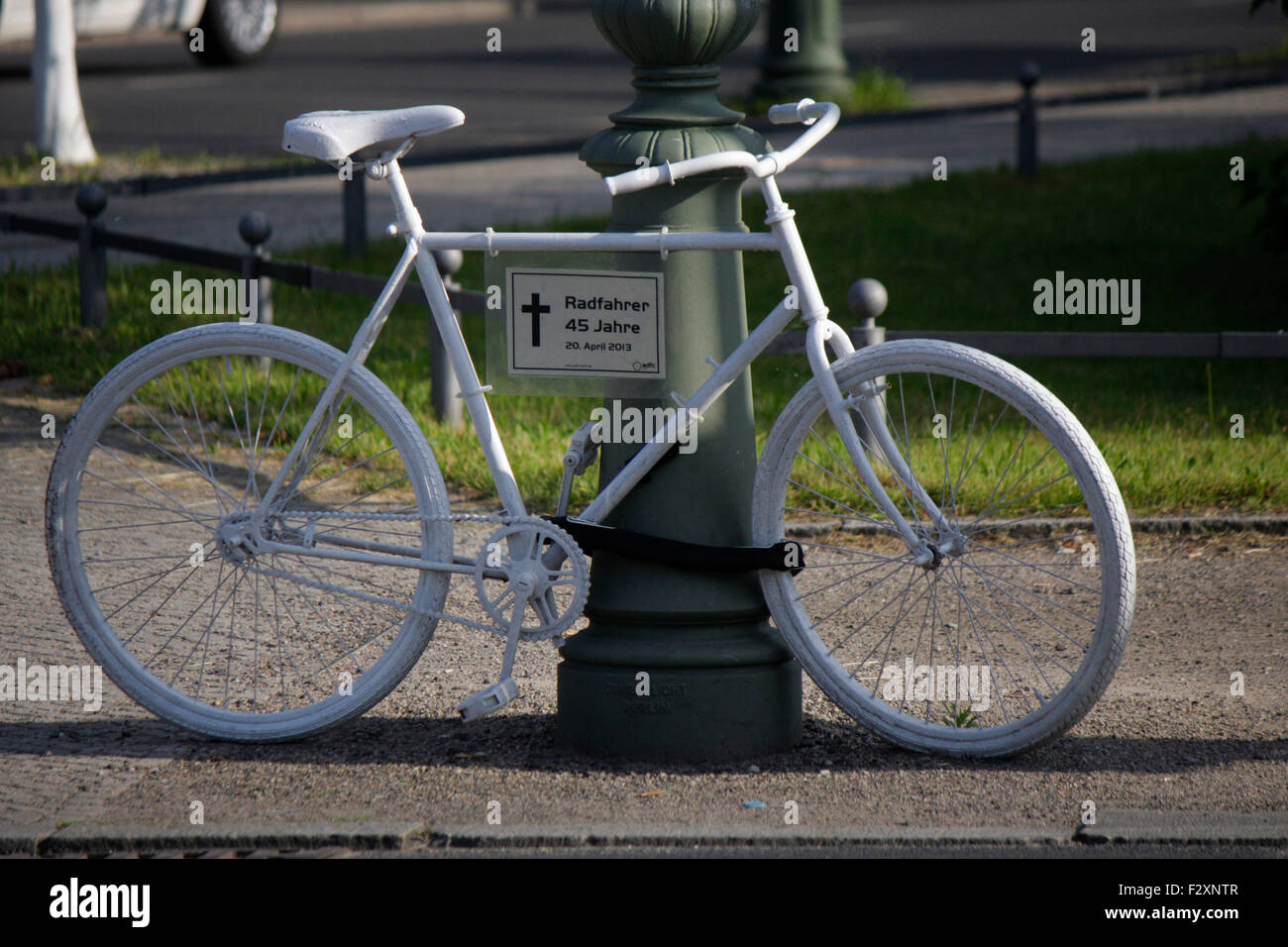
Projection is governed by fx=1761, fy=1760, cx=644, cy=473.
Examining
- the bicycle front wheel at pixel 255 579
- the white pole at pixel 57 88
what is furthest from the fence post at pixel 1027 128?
the bicycle front wheel at pixel 255 579

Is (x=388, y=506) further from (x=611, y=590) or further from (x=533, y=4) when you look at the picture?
(x=533, y=4)

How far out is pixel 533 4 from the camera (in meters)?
30.0

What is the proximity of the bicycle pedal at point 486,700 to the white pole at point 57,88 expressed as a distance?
34.1 feet

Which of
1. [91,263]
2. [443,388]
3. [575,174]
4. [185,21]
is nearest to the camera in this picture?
[443,388]

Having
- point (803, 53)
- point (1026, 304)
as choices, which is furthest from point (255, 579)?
point (803, 53)

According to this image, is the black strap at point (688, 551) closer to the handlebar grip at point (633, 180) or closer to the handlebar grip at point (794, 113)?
the handlebar grip at point (633, 180)

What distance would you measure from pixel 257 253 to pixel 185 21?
12586mm

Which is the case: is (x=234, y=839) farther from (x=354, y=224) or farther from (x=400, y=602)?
(x=354, y=224)

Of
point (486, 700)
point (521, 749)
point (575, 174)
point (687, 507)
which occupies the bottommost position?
point (521, 749)

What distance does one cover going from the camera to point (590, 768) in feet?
13.8

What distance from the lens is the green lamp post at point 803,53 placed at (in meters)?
17.1
